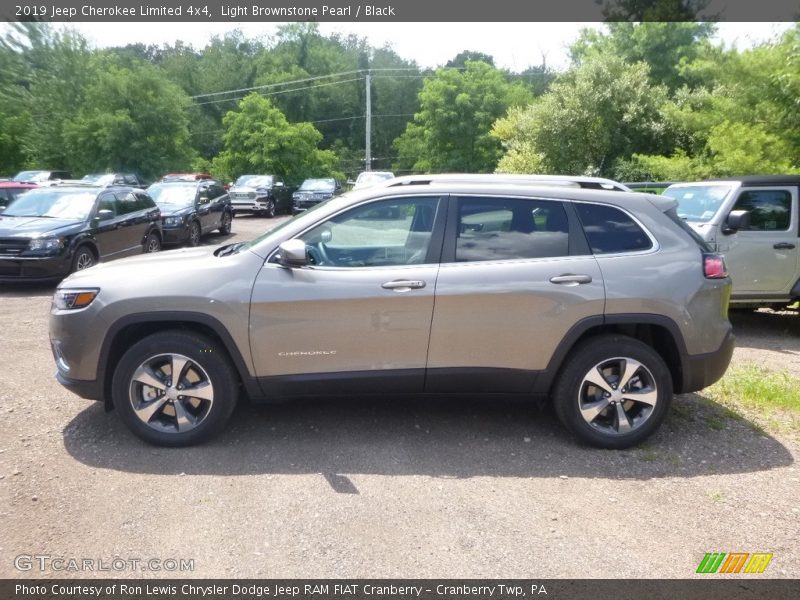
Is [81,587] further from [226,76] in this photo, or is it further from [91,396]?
[226,76]

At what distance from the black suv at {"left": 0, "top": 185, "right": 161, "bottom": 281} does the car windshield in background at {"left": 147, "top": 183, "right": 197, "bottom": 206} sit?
136 inches

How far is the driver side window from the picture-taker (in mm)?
4496

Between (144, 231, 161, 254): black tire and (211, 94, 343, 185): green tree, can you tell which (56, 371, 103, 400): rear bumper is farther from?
(211, 94, 343, 185): green tree

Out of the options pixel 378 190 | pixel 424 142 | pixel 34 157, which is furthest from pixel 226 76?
pixel 378 190

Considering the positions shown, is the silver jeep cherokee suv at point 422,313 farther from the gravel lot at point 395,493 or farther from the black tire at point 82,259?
the black tire at point 82,259

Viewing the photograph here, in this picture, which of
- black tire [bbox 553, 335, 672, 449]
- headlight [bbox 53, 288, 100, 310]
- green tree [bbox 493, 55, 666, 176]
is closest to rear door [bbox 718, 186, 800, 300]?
black tire [bbox 553, 335, 672, 449]

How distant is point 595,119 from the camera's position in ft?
67.8

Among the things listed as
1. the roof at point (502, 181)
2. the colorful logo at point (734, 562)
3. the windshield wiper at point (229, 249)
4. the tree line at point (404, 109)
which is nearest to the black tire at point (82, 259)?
the windshield wiper at point (229, 249)

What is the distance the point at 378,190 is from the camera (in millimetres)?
4605

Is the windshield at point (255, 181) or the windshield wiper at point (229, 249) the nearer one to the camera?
the windshield wiper at point (229, 249)

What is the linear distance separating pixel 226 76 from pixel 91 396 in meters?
66.0

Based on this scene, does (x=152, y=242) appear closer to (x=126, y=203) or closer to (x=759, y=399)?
(x=126, y=203)

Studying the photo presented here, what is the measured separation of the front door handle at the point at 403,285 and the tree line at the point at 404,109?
30.1ft

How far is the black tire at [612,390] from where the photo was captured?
4.47 metres
